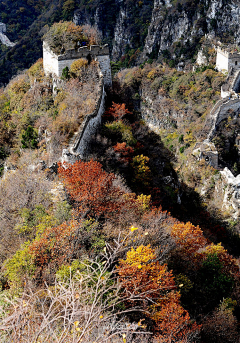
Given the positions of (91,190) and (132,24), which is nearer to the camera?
(91,190)

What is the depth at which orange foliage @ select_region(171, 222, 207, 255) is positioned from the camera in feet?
54.6

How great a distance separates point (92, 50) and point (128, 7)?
293ft

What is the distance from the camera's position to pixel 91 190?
15.0 meters

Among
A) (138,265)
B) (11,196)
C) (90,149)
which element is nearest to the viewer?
(138,265)

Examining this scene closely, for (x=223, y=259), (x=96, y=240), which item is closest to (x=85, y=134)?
(x=96, y=240)

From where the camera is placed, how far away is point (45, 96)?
26.7 m

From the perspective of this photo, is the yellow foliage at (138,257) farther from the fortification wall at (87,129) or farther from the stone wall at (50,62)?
the stone wall at (50,62)

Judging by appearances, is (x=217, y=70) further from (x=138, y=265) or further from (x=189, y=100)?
(x=138, y=265)

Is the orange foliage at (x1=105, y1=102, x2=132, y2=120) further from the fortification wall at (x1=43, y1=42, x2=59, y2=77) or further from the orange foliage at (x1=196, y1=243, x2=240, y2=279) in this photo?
the orange foliage at (x1=196, y1=243, x2=240, y2=279)

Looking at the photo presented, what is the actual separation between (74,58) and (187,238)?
60.7ft

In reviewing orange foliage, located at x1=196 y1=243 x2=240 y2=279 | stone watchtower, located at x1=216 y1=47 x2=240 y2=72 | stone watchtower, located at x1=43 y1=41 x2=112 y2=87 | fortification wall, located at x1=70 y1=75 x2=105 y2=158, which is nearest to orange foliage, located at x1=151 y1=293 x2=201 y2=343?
orange foliage, located at x1=196 y1=243 x2=240 y2=279

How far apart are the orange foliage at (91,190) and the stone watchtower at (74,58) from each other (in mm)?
14349

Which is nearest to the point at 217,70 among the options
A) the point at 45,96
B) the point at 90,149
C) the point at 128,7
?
the point at 45,96

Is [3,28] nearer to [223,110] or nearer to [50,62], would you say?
[50,62]
